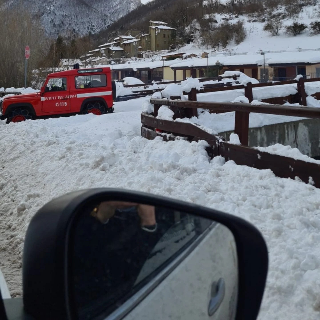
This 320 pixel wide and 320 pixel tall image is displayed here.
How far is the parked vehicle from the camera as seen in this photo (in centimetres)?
1914

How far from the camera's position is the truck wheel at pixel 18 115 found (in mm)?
19031

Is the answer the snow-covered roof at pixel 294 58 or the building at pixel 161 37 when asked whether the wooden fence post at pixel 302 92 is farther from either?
the building at pixel 161 37

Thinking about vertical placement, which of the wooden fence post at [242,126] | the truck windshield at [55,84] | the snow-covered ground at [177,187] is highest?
the truck windshield at [55,84]

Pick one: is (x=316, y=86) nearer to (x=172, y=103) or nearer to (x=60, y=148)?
(x=172, y=103)

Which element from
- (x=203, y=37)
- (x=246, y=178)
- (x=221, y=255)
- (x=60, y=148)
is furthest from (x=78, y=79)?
(x=203, y=37)

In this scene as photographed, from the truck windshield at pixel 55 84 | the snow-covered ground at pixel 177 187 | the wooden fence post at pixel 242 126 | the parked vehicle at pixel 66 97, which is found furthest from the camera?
the truck windshield at pixel 55 84

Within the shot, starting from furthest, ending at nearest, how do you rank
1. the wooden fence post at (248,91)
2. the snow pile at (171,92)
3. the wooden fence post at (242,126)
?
the wooden fence post at (248,91), the snow pile at (171,92), the wooden fence post at (242,126)

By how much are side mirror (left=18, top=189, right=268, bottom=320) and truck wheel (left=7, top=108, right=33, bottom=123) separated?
18.1m

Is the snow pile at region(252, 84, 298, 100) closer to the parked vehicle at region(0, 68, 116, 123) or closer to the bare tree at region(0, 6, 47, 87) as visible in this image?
the parked vehicle at region(0, 68, 116, 123)

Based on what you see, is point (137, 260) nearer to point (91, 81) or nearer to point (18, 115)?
point (18, 115)

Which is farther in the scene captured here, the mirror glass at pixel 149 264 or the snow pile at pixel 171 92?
the snow pile at pixel 171 92

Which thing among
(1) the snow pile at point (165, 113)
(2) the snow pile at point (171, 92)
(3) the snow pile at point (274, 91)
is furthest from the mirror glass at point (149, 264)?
(3) the snow pile at point (274, 91)

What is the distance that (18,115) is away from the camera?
19078 millimetres

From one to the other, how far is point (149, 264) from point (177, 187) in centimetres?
416
